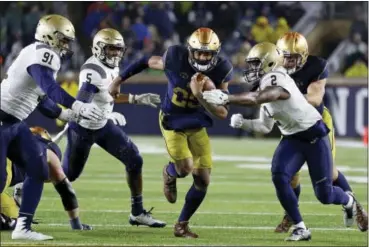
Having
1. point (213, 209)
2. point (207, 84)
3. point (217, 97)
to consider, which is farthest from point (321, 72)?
point (213, 209)

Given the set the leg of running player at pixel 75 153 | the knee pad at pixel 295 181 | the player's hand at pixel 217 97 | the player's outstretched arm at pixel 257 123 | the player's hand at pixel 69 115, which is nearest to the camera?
the player's hand at pixel 217 97

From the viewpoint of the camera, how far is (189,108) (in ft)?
28.7

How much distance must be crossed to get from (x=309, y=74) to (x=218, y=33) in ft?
38.3

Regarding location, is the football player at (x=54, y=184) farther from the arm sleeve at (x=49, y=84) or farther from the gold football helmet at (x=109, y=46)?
the gold football helmet at (x=109, y=46)

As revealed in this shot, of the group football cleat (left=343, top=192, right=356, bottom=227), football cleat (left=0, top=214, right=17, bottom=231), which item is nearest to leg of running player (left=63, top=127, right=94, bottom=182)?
football cleat (left=0, top=214, right=17, bottom=231)

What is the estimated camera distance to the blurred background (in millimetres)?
19578

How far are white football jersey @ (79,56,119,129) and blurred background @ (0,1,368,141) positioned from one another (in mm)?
9877

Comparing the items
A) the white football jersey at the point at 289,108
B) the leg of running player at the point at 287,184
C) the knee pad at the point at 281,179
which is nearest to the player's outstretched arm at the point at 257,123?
the white football jersey at the point at 289,108

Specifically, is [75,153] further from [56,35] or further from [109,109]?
[56,35]

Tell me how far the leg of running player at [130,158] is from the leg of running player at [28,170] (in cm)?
110

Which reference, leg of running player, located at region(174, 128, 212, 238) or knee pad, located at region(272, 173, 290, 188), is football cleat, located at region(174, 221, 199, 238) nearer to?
leg of running player, located at region(174, 128, 212, 238)

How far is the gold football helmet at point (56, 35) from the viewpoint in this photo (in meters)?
8.09

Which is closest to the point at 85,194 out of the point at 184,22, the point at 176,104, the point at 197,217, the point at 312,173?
the point at 197,217

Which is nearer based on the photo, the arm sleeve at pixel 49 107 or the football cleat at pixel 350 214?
the arm sleeve at pixel 49 107
